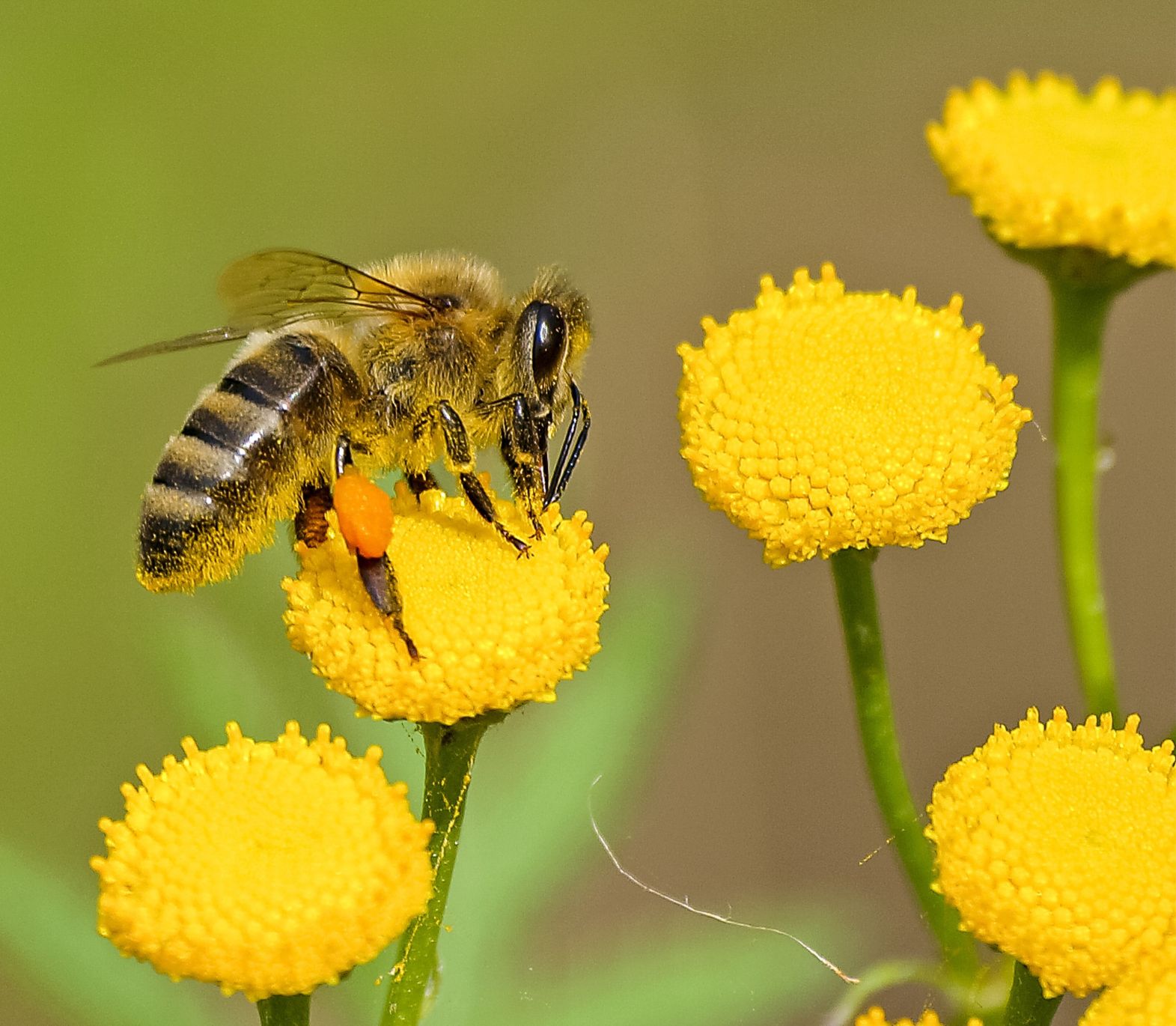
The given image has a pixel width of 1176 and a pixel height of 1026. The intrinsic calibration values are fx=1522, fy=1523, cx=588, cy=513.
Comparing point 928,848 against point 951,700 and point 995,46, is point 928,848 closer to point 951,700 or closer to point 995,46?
point 951,700

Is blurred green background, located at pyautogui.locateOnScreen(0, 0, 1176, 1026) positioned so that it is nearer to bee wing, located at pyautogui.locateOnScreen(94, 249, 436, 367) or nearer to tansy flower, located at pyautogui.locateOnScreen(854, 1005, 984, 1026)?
bee wing, located at pyautogui.locateOnScreen(94, 249, 436, 367)

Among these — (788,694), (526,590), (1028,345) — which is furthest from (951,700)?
(526,590)

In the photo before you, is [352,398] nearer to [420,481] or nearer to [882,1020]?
[420,481]

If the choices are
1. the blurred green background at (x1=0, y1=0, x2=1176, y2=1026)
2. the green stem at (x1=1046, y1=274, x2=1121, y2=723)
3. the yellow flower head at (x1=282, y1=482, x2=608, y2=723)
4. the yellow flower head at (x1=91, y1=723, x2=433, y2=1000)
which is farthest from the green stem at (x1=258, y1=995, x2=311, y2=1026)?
the blurred green background at (x1=0, y1=0, x2=1176, y2=1026)

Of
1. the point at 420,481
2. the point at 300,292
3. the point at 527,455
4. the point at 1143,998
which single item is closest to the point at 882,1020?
the point at 1143,998

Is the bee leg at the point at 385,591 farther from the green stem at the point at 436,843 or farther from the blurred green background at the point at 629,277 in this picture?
the blurred green background at the point at 629,277

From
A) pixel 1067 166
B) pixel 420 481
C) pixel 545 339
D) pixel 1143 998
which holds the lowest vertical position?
pixel 1143 998
